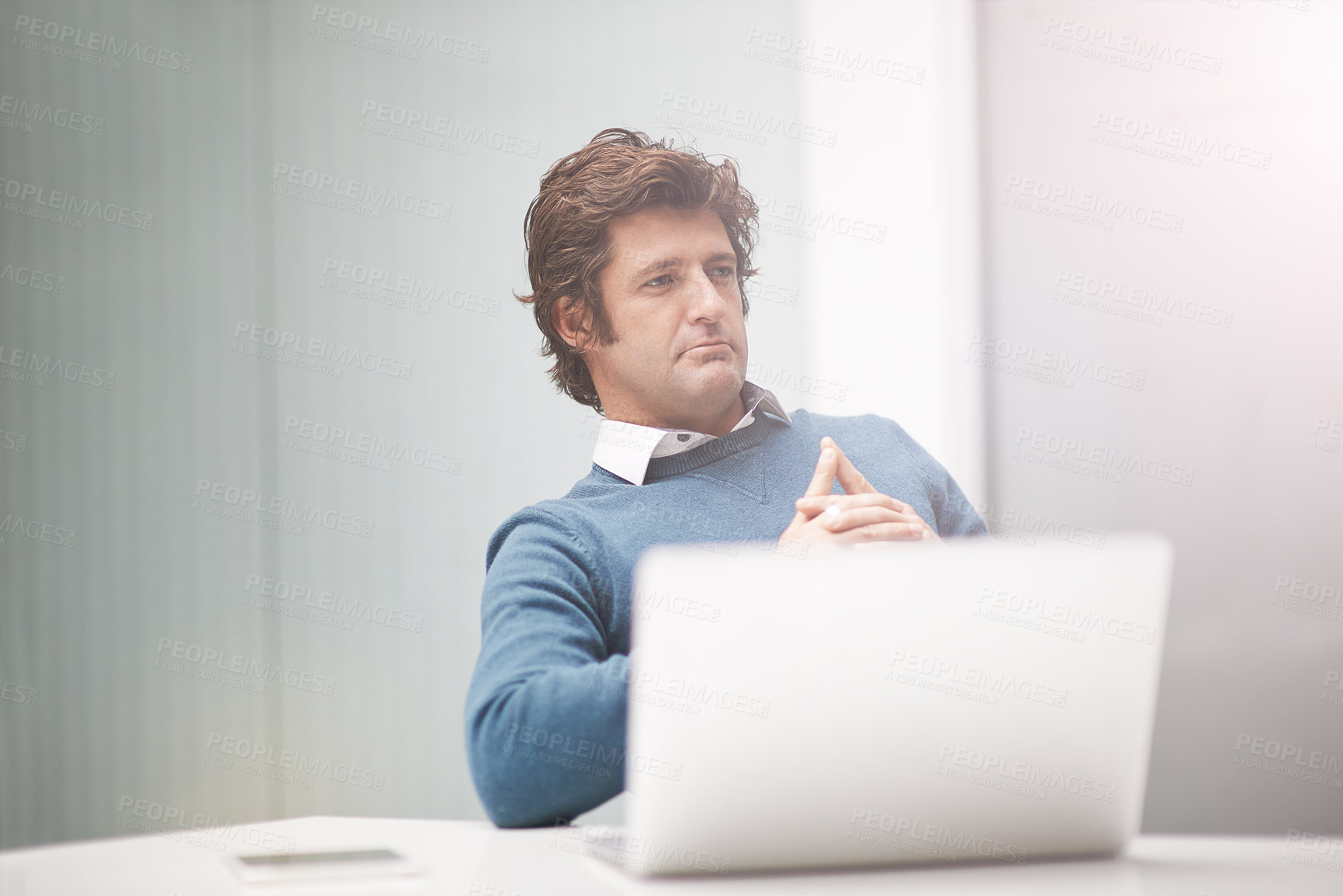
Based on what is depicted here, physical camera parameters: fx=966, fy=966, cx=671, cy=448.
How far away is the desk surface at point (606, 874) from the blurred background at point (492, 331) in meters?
1.48

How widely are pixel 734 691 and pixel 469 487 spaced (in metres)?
1.83

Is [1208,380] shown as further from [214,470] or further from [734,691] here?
[214,470]

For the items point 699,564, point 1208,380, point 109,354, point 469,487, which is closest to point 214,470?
point 109,354

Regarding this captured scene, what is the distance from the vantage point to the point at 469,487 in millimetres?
2338
